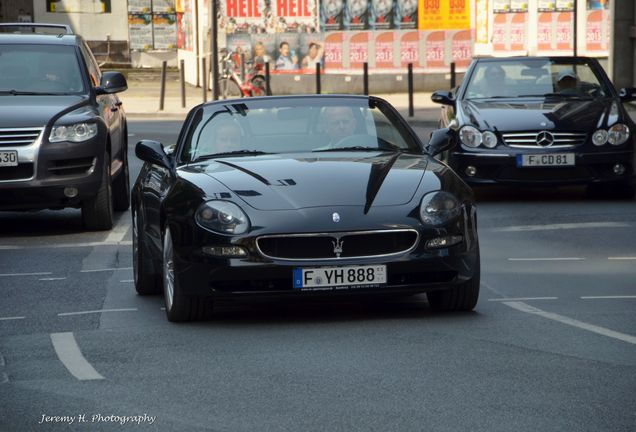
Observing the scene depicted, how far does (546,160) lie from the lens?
52.6ft

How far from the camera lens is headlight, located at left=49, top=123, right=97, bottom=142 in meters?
14.5

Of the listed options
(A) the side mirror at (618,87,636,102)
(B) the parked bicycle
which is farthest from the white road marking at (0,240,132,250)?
(B) the parked bicycle

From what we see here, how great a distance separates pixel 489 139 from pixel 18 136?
4663mm

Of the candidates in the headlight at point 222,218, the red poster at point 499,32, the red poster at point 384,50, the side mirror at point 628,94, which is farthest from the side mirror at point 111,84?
the red poster at point 499,32

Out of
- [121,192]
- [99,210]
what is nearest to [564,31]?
[121,192]

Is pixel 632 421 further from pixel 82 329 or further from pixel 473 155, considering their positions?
pixel 473 155

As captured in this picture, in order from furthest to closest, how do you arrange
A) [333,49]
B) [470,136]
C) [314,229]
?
[333,49], [470,136], [314,229]

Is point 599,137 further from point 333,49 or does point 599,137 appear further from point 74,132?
point 333,49

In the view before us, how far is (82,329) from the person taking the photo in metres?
8.89

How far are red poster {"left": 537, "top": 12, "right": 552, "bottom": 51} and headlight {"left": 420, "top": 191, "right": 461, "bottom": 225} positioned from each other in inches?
1328

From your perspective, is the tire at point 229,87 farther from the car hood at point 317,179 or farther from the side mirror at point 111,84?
the car hood at point 317,179

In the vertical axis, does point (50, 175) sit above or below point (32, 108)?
below

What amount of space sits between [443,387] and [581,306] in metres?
2.73

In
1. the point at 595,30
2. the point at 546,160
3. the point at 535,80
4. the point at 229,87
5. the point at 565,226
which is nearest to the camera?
the point at 565,226
